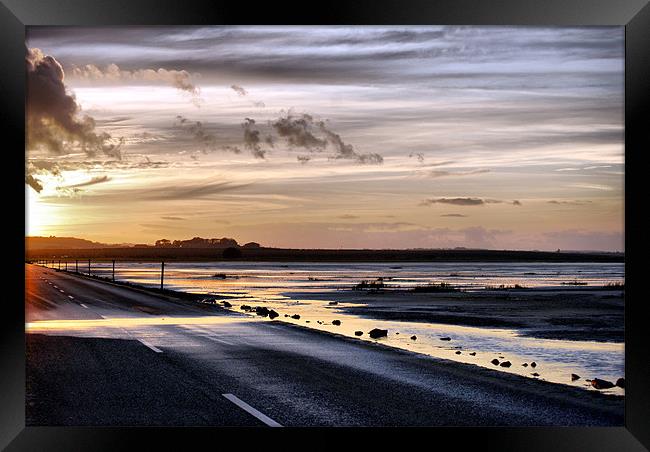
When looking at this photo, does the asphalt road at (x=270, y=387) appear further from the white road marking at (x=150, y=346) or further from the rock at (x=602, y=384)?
the rock at (x=602, y=384)

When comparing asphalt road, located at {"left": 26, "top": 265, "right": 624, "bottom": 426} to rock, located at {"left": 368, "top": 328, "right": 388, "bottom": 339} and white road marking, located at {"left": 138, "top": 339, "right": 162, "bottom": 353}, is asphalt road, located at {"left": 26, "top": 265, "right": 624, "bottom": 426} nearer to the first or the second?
white road marking, located at {"left": 138, "top": 339, "right": 162, "bottom": 353}

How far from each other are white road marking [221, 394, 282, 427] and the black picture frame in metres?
0.47

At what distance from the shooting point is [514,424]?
10.2 metres

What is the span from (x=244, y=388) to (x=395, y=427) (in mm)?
3544

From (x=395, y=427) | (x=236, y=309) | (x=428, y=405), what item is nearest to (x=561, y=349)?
(x=428, y=405)

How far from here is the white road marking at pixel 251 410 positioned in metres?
10.0

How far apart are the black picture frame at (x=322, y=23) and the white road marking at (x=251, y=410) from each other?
47 centimetres

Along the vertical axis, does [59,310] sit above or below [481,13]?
below

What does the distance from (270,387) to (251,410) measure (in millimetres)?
1872

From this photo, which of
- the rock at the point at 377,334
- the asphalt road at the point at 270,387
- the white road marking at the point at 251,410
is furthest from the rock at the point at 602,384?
the rock at the point at 377,334

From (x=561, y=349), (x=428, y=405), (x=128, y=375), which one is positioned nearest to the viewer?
(x=428, y=405)

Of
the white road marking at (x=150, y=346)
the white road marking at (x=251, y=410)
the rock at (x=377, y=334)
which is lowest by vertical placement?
the rock at (x=377, y=334)

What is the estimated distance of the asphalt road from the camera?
10.5m

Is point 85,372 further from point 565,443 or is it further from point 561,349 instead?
point 561,349
